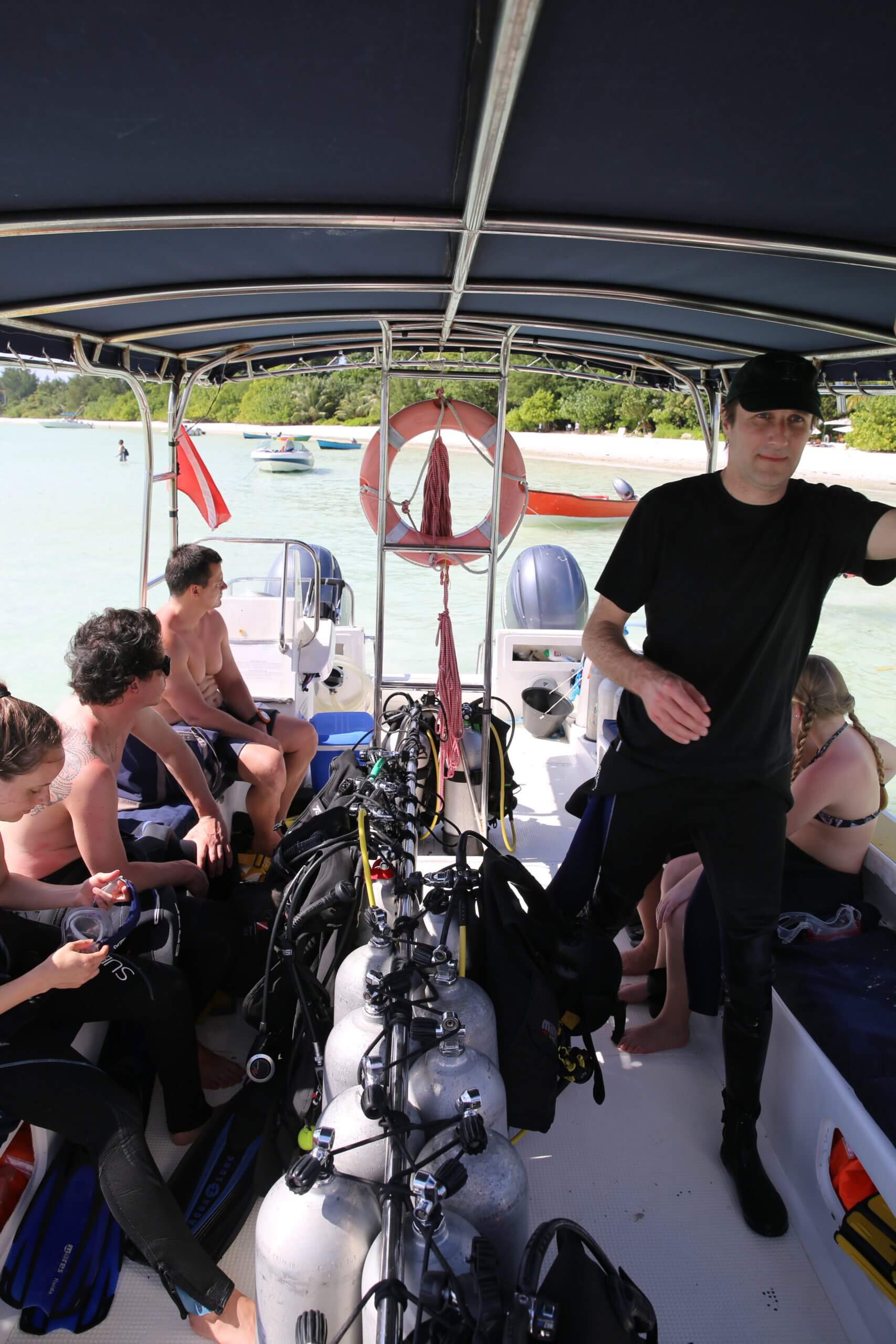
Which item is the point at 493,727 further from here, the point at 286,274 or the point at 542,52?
the point at 542,52

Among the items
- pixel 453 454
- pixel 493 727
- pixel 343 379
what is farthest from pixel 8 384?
pixel 493 727

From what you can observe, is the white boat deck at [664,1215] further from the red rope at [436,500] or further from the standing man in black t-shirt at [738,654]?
the red rope at [436,500]

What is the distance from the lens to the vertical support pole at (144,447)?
9.92ft

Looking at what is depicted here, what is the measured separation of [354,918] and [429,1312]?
39.2 inches

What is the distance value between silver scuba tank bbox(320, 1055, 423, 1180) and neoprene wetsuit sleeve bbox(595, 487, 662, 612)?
0.87 meters

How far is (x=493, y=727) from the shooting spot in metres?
3.01

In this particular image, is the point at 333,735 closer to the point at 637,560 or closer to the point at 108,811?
the point at 108,811

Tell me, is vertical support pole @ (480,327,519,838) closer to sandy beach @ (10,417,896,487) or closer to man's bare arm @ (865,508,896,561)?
man's bare arm @ (865,508,896,561)

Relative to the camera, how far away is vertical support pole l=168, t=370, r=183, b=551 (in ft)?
11.7

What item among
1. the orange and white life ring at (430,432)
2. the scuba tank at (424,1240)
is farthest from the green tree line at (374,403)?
the scuba tank at (424,1240)

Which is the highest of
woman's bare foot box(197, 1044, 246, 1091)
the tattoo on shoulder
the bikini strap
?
the bikini strap

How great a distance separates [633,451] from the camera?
28.0 m

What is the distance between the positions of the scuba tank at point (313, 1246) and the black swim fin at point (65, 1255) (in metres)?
0.54

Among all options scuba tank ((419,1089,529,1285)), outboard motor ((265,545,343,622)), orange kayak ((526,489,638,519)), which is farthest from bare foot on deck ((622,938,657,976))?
orange kayak ((526,489,638,519))
